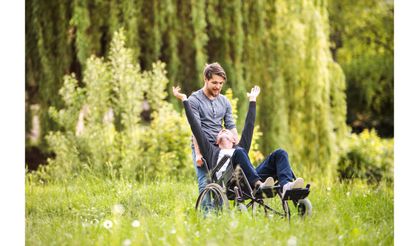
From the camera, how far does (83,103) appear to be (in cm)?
734

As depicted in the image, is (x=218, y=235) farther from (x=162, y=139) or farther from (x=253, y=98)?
(x=162, y=139)

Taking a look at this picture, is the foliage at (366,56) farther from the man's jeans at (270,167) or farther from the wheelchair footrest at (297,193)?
the wheelchair footrest at (297,193)

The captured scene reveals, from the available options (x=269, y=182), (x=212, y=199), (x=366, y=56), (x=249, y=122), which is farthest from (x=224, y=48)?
(x=366, y=56)

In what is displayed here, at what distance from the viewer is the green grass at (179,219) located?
3.54 metres

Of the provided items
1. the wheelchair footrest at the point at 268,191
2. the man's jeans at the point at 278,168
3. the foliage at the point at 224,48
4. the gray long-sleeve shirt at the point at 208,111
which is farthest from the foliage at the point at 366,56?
the wheelchair footrest at the point at 268,191

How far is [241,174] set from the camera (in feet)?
12.4

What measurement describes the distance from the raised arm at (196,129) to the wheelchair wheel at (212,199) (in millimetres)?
215

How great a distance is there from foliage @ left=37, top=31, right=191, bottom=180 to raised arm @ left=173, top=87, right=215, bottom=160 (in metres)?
2.87

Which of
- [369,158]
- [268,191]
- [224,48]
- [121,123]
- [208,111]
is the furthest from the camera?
[369,158]

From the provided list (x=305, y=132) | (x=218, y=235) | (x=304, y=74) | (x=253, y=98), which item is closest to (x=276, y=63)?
(x=304, y=74)

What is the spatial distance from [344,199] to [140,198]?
1485 millimetres

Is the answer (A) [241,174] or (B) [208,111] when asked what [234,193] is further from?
(B) [208,111]

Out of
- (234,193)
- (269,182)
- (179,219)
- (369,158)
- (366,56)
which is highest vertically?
(366,56)

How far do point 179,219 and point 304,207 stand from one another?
0.72 metres
